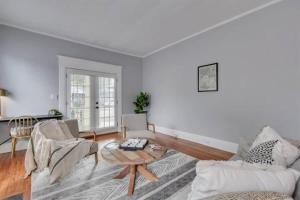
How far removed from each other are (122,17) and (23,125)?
10.0 feet

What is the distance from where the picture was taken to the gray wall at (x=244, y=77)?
8.14 feet

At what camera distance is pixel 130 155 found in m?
2.00

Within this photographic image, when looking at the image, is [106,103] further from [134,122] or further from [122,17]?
[122,17]

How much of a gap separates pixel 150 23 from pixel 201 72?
168 cm

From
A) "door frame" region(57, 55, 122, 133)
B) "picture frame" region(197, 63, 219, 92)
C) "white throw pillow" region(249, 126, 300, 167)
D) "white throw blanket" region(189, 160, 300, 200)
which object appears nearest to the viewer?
"white throw blanket" region(189, 160, 300, 200)

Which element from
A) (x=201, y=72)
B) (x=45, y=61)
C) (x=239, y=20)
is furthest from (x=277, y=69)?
(x=45, y=61)

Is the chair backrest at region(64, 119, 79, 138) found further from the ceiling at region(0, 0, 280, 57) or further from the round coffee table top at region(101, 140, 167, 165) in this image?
the ceiling at region(0, 0, 280, 57)

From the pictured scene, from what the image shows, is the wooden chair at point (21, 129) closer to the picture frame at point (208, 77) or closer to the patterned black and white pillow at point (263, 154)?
the patterned black and white pillow at point (263, 154)

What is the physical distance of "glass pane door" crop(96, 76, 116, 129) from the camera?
4.83 m

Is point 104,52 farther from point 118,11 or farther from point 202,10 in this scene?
point 202,10

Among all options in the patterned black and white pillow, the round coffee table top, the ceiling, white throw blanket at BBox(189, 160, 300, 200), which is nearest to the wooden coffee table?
the round coffee table top

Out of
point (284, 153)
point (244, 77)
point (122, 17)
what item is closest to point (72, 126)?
point (122, 17)

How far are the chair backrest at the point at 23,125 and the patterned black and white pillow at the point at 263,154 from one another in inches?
148

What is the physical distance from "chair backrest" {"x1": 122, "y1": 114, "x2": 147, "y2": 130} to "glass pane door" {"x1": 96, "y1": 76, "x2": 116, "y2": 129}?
1.53m
